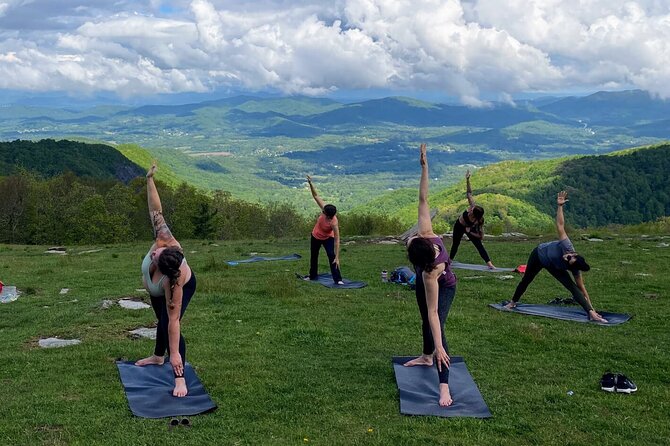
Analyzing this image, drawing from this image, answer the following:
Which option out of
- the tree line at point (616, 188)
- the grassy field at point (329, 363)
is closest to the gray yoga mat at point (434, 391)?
the grassy field at point (329, 363)

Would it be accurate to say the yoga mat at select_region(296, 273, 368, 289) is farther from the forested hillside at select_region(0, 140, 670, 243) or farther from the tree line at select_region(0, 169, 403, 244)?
the tree line at select_region(0, 169, 403, 244)

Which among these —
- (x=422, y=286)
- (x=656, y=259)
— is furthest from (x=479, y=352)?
(x=656, y=259)

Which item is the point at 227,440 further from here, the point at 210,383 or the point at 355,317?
the point at 355,317

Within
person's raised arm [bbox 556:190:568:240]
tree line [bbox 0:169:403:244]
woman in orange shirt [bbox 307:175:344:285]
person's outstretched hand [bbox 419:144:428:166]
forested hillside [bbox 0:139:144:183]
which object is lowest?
tree line [bbox 0:169:403:244]

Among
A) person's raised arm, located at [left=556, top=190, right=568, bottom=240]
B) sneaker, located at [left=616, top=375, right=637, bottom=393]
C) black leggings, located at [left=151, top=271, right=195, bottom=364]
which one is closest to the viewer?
black leggings, located at [left=151, top=271, right=195, bottom=364]

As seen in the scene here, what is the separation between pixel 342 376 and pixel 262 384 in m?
1.32

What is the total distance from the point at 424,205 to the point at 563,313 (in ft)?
22.4

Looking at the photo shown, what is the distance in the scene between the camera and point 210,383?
9.12 m

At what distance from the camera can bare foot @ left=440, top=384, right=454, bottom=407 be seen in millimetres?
8312

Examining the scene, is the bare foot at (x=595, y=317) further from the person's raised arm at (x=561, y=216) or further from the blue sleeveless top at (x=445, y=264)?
the blue sleeveless top at (x=445, y=264)

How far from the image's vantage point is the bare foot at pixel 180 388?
8469mm

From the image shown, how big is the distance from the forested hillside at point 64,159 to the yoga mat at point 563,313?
401 ft

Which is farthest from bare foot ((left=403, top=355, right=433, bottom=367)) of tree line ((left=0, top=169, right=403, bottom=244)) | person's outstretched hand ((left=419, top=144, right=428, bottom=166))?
tree line ((left=0, top=169, right=403, bottom=244))

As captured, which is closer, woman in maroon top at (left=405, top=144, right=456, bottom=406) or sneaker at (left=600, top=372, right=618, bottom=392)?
woman in maroon top at (left=405, top=144, right=456, bottom=406)
